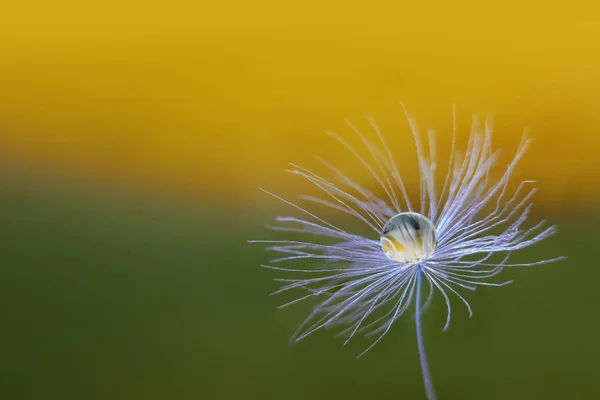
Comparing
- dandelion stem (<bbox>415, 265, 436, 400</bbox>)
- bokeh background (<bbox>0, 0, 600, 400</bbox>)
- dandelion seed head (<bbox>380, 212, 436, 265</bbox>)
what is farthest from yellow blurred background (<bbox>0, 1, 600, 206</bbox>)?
dandelion stem (<bbox>415, 265, 436, 400</bbox>)

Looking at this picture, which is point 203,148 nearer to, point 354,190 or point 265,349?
point 354,190

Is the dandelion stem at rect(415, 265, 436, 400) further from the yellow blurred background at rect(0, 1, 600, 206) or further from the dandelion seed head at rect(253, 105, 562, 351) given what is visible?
the yellow blurred background at rect(0, 1, 600, 206)

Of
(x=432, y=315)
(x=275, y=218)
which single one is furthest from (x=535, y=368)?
(x=275, y=218)

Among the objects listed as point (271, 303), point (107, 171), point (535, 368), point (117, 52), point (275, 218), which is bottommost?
point (535, 368)

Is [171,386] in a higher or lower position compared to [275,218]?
lower

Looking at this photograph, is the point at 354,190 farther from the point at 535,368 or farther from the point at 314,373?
the point at 535,368

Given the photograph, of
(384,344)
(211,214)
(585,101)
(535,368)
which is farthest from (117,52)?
(535,368)
